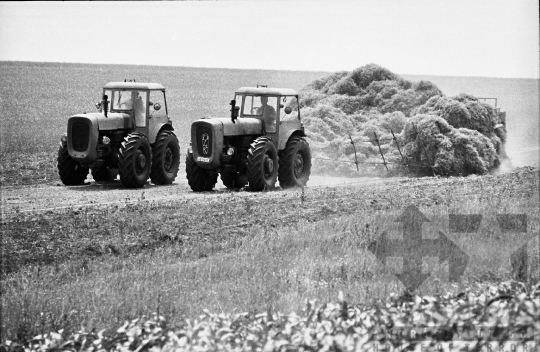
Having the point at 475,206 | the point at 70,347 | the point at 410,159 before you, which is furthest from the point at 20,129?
the point at 70,347

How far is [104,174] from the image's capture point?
21.7m

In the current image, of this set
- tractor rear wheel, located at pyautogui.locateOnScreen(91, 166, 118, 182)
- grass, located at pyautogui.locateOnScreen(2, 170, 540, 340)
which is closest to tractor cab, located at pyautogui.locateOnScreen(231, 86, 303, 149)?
grass, located at pyautogui.locateOnScreen(2, 170, 540, 340)

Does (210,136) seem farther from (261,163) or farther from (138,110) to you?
(138,110)

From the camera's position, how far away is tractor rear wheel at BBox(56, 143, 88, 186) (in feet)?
68.1

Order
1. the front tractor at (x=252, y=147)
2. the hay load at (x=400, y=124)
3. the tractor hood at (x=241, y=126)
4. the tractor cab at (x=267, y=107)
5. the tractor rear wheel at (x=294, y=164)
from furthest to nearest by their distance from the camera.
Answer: the hay load at (x=400, y=124) < the tractor rear wheel at (x=294, y=164) < the tractor cab at (x=267, y=107) < the tractor hood at (x=241, y=126) < the front tractor at (x=252, y=147)

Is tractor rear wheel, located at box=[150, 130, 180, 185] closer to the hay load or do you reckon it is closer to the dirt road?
the dirt road

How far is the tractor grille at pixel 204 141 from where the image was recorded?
1938 cm

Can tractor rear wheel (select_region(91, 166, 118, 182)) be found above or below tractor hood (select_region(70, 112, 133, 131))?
below

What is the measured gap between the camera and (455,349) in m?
6.91

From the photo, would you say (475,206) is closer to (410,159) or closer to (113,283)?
(113,283)

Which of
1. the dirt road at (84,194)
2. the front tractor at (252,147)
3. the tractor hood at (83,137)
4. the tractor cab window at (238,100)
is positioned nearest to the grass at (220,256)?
the dirt road at (84,194)

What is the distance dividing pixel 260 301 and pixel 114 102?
1367 centimetres

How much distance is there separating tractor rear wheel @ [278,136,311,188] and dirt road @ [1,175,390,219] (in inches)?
21.1

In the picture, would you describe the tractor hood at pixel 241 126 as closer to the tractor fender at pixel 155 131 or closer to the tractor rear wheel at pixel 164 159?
the tractor rear wheel at pixel 164 159
